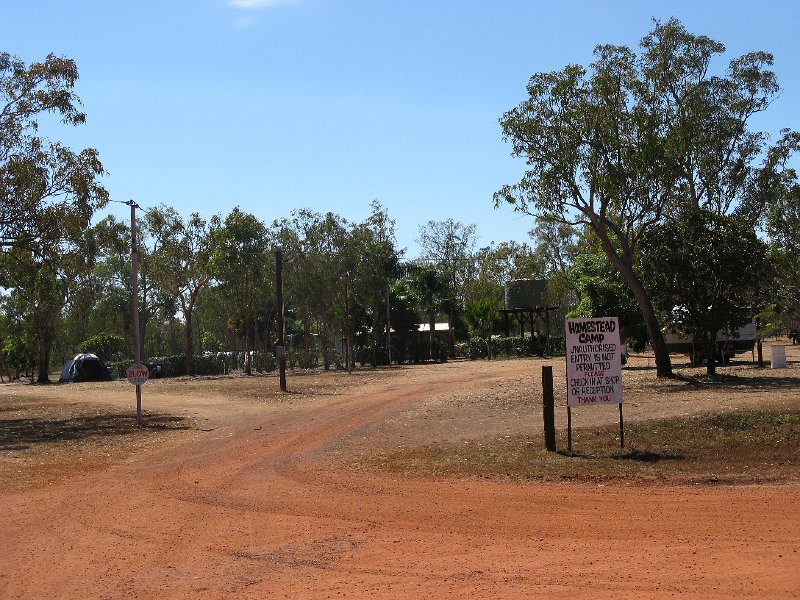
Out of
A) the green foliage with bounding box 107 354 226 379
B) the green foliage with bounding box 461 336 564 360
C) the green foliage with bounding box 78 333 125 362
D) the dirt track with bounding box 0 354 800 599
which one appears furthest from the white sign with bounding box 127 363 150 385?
the green foliage with bounding box 78 333 125 362

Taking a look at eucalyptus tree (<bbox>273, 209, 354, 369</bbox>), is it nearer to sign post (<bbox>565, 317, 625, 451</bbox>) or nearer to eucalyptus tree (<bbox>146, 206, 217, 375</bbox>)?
eucalyptus tree (<bbox>146, 206, 217, 375</bbox>)

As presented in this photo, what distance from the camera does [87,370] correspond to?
57.5 meters

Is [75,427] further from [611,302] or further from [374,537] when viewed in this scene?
[611,302]

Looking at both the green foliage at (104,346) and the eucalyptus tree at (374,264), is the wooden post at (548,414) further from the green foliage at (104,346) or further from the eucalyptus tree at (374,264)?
the green foliage at (104,346)

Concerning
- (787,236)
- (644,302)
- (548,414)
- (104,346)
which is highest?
(787,236)

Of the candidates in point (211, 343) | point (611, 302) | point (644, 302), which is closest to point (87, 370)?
point (611, 302)

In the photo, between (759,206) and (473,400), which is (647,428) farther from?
(759,206)

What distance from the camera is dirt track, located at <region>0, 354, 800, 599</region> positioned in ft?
24.7

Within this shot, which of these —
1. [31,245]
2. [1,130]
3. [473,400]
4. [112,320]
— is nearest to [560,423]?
[473,400]

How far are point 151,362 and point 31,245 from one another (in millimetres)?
31541

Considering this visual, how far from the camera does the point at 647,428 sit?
17.4 meters

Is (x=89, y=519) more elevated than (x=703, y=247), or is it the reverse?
(x=703, y=247)

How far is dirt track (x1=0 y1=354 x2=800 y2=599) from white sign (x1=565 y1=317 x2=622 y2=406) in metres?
3.43

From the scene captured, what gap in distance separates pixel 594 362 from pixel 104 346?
207 ft
